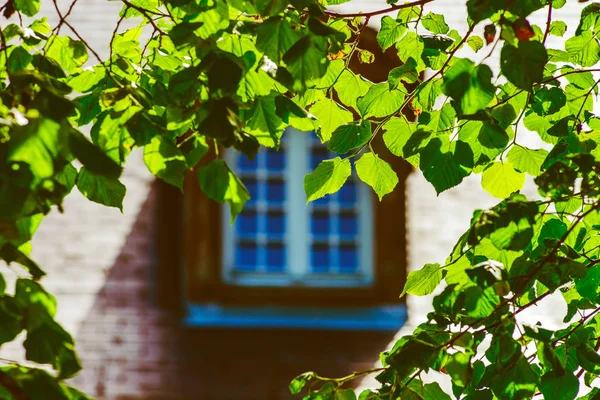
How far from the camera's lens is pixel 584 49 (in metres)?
1.78

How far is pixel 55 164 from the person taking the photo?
96 cm

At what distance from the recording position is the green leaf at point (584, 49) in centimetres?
178

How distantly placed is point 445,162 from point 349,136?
0.73 feet

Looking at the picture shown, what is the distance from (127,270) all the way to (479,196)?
2.13 m

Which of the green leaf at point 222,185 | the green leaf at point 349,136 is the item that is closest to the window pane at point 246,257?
the green leaf at point 349,136

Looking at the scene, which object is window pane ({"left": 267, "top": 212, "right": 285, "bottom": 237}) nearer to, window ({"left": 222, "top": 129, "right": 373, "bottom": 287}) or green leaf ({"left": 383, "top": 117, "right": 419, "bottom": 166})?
window ({"left": 222, "top": 129, "right": 373, "bottom": 287})

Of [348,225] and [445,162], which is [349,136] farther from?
[348,225]

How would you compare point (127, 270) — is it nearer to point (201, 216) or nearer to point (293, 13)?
point (201, 216)

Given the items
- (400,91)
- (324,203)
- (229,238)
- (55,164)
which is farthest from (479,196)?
(55,164)

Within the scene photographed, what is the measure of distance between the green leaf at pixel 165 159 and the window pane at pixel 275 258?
3.52 metres

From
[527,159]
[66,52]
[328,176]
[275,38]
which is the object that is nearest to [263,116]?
[275,38]

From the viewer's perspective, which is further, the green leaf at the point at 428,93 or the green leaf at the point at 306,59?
the green leaf at the point at 428,93

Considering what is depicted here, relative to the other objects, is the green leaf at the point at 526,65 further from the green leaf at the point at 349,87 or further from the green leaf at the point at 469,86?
the green leaf at the point at 349,87

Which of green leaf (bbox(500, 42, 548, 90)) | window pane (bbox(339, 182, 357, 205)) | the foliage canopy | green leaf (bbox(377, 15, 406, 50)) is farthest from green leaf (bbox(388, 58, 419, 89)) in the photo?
window pane (bbox(339, 182, 357, 205))
